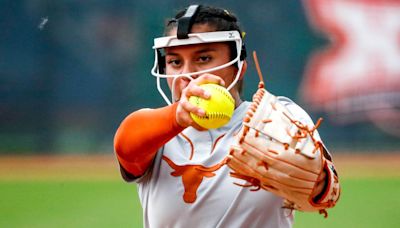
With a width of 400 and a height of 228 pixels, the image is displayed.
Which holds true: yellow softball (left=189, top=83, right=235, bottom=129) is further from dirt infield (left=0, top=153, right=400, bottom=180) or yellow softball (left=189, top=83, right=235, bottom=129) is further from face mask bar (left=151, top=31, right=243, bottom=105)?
dirt infield (left=0, top=153, right=400, bottom=180)

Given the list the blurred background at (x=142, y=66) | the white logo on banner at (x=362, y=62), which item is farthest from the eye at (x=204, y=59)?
the white logo on banner at (x=362, y=62)

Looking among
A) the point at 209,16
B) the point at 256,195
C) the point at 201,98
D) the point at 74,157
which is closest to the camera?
the point at 201,98

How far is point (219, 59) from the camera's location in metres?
1.75

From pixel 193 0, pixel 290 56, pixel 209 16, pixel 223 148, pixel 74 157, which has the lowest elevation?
pixel 74 157

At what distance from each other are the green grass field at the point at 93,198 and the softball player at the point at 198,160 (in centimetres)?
254

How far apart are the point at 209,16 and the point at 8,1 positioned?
4.55 metres

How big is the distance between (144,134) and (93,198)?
337 centimetres

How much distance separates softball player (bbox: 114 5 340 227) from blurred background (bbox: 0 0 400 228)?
3.76 meters

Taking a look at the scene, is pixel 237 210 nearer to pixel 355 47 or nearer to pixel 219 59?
pixel 219 59

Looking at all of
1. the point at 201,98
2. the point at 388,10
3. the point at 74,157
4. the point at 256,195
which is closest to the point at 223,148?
the point at 256,195

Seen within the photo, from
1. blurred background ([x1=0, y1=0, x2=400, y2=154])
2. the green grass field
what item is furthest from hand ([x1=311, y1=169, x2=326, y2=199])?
blurred background ([x1=0, y1=0, x2=400, y2=154])

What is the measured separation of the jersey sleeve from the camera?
152 cm

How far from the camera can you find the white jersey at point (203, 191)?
1700mm

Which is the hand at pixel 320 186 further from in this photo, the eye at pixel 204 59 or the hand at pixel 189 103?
the eye at pixel 204 59
